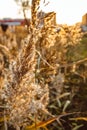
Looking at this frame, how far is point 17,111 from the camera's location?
4.85 ft

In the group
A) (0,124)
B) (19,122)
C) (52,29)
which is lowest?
(0,124)

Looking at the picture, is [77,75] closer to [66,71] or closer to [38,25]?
[66,71]

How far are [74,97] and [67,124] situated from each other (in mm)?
794

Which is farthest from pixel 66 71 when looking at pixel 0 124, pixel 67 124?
pixel 0 124

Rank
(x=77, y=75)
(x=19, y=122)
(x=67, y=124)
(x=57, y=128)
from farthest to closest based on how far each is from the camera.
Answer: (x=77, y=75), (x=67, y=124), (x=57, y=128), (x=19, y=122)

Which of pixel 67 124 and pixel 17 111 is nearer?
pixel 17 111

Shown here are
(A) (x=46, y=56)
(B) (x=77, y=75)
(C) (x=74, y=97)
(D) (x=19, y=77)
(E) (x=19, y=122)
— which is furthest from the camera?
(B) (x=77, y=75)

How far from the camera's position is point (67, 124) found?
9.00 ft

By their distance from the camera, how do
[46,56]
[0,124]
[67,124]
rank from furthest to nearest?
1. [67,124]
2. [0,124]
3. [46,56]

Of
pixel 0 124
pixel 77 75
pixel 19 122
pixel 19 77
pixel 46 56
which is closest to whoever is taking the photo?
pixel 19 77

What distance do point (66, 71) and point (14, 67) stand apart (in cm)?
271

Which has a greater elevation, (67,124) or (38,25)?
(38,25)

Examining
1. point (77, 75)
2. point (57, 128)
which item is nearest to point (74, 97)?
point (77, 75)

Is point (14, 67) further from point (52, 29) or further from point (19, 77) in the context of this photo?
point (52, 29)
